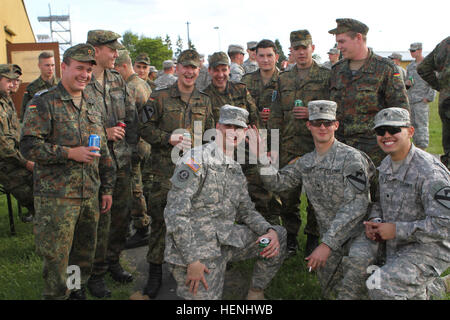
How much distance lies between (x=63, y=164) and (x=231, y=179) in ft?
4.94

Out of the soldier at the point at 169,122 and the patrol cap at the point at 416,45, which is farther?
the patrol cap at the point at 416,45

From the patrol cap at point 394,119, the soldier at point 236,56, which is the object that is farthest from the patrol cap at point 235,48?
the patrol cap at point 394,119

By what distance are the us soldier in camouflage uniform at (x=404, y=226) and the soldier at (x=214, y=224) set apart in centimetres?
82

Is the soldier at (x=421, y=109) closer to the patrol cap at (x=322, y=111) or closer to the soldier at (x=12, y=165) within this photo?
the patrol cap at (x=322, y=111)

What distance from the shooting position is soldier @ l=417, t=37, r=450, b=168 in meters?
4.95

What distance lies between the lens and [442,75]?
5.00 meters

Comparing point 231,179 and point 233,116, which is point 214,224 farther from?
point 233,116

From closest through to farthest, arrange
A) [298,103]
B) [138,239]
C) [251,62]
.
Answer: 1. [298,103]
2. [138,239]
3. [251,62]

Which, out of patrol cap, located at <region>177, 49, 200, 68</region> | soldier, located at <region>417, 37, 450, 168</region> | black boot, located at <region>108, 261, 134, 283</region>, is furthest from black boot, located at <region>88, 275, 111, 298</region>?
soldier, located at <region>417, 37, 450, 168</region>

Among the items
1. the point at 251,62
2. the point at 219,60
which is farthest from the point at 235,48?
the point at 219,60

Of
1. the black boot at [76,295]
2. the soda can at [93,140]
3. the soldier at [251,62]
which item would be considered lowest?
the black boot at [76,295]

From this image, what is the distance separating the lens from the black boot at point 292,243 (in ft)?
16.3

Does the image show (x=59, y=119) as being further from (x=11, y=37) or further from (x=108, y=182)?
(x=11, y=37)

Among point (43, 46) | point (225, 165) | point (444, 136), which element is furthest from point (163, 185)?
point (43, 46)
